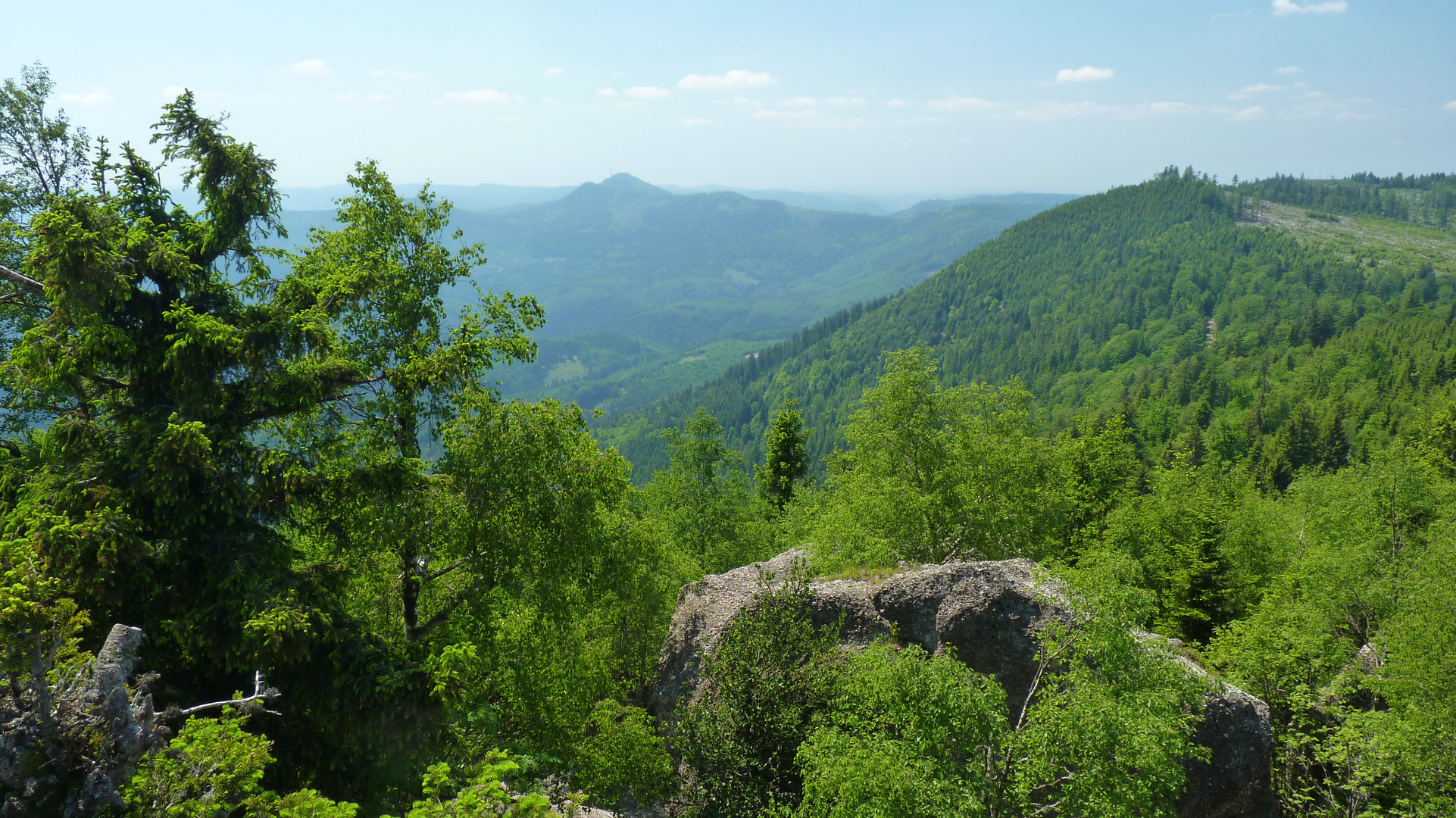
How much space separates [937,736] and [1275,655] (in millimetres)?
15671

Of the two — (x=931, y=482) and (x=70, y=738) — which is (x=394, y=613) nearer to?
(x=70, y=738)

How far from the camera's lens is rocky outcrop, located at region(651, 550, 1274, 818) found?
47.5 ft

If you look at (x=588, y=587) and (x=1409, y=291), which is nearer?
(x=588, y=587)

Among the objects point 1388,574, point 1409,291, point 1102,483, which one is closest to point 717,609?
point 1388,574

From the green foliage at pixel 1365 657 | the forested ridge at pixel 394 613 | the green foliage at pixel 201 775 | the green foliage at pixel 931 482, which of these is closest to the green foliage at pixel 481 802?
the forested ridge at pixel 394 613

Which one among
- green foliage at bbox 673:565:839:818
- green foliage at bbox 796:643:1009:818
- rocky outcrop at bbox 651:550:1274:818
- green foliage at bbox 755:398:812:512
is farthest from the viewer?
green foliage at bbox 755:398:812:512

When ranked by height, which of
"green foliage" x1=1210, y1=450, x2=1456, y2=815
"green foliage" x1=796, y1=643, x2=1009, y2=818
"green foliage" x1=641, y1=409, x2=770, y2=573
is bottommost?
"green foliage" x1=641, y1=409, x2=770, y2=573

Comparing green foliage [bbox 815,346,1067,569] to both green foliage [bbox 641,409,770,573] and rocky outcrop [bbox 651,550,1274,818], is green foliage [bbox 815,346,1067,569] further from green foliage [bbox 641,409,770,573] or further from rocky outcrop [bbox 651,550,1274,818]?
green foliage [bbox 641,409,770,573]

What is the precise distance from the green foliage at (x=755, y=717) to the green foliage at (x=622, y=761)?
2.25 feet

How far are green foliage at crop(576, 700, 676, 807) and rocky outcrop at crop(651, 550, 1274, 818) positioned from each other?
151 cm

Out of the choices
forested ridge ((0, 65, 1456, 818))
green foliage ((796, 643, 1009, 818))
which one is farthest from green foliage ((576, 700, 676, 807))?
green foliage ((796, 643, 1009, 818))

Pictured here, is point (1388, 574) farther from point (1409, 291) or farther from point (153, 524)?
point (1409, 291)

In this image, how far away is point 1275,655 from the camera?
19.6 meters

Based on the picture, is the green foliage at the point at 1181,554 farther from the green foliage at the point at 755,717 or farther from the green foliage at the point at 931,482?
the green foliage at the point at 755,717
